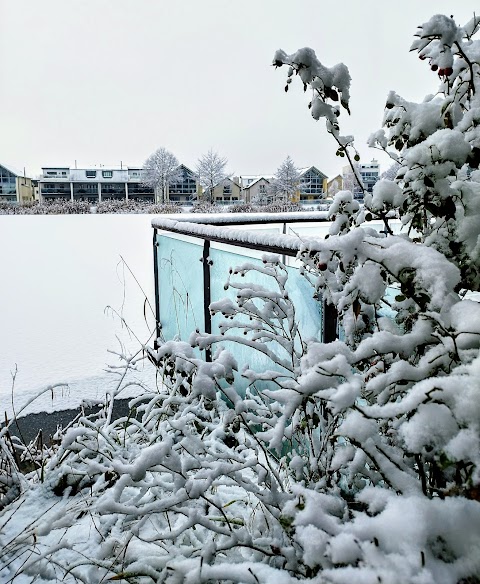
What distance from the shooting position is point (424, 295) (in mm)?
1022

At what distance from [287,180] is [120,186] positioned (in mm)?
21989

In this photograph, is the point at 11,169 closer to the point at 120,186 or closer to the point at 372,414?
the point at 120,186

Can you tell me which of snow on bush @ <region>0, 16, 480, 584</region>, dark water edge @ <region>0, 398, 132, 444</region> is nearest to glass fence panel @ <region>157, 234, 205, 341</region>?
dark water edge @ <region>0, 398, 132, 444</region>

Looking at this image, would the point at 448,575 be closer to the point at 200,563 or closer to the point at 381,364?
the point at 200,563

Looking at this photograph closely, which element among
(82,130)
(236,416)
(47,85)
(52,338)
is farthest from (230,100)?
(236,416)

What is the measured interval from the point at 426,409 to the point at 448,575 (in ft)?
0.76

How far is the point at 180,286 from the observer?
13.3 feet

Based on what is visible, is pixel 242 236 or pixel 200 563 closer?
pixel 200 563

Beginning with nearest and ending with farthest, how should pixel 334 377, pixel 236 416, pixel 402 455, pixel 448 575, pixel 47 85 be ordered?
1. pixel 448 575
2. pixel 334 377
3. pixel 402 455
4. pixel 236 416
5. pixel 47 85

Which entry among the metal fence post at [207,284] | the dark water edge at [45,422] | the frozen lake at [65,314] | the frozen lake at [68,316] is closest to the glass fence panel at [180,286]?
the metal fence post at [207,284]

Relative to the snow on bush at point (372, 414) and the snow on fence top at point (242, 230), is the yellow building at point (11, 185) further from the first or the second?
the snow on bush at point (372, 414)

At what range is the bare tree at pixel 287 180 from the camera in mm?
47219

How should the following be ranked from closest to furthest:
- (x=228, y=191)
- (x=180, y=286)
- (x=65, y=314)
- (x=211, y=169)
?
(x=180, y=286) → (x=65, y=314) → (x=211, y=169) → (x=228, y=191)

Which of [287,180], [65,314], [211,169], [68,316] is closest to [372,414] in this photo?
[68,316]
